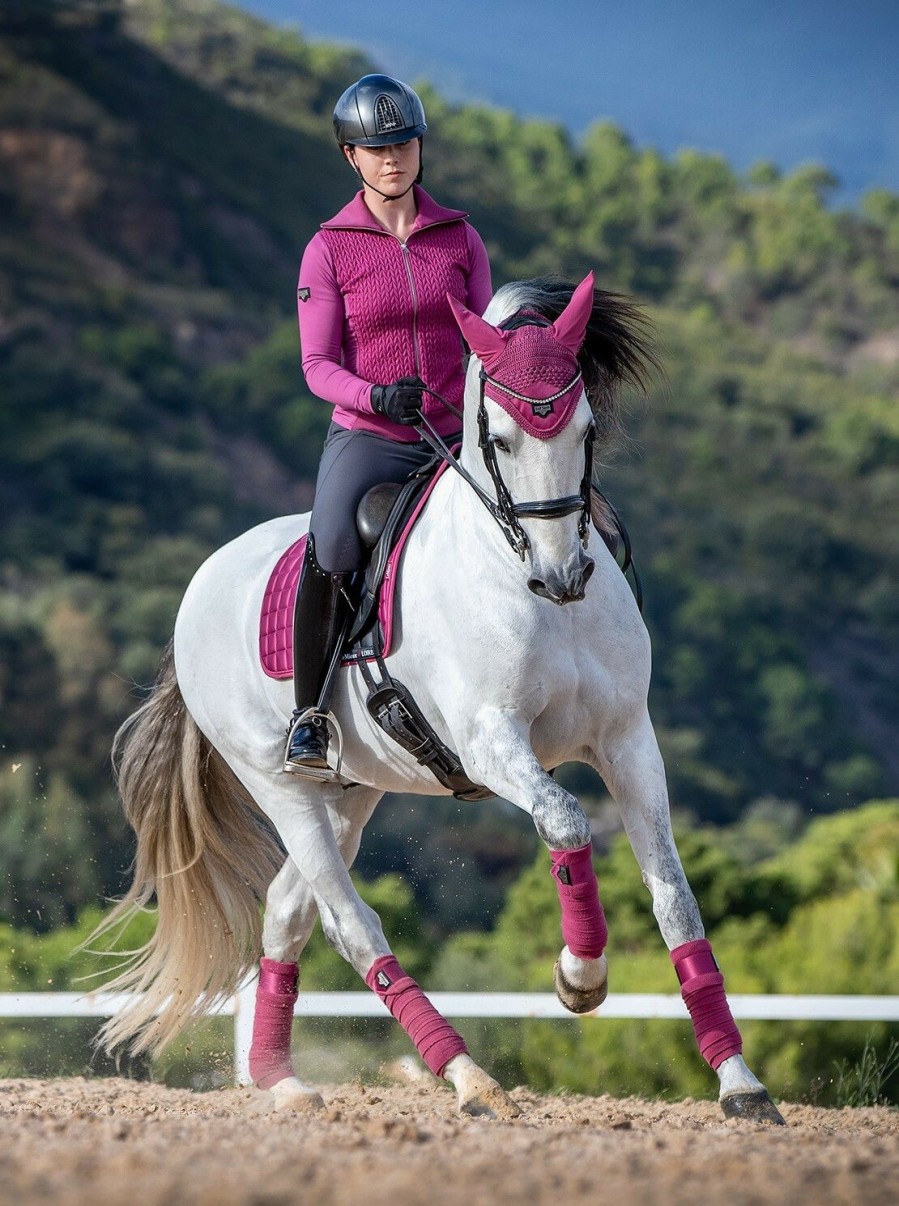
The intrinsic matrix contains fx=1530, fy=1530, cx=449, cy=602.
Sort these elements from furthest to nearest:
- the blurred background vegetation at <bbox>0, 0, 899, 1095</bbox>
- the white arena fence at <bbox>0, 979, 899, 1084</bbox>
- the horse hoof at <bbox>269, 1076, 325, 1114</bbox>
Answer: the blurred background vegetation at <bbox>0, 0, 899, 1095</bbox>, the white arena fence at <bbox>0, 979, 899, 1084</bbox>, the horse hoof at <bbox>269, 1076, 325, 1114</bbox>

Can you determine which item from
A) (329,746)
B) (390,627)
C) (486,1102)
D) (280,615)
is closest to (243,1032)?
(329,746)

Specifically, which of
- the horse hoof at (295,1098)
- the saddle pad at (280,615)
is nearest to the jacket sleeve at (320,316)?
the saddle pad at (280,615)

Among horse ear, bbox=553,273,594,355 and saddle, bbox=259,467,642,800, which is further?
saddle, bbox=259,467,642,800

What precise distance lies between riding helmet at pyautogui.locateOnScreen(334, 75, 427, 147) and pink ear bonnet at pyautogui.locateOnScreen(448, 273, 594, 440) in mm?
932

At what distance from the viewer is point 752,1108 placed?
4.09 m

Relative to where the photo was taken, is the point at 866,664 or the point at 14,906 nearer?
the point at 14,906

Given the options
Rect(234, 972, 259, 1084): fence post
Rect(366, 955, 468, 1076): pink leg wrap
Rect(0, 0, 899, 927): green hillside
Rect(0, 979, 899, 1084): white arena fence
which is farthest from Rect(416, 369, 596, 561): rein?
Rect(0, 0, 899, 927): green hillside

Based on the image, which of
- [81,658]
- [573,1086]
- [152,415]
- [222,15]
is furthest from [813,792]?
[222,15]

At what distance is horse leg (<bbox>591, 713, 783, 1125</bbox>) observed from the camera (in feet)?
13.8

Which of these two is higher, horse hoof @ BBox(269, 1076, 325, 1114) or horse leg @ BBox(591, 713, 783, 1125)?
horse leg @ BBox(591, 713, 783, 1125)

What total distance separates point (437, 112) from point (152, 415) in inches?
603

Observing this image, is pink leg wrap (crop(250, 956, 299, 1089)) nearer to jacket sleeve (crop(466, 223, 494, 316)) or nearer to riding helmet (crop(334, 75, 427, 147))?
jacket sleeve (crop(466, 223, 494, 316))

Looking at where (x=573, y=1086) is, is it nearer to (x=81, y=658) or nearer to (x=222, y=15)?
(x=81, y=658)

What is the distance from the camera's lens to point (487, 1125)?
386 centimetres
